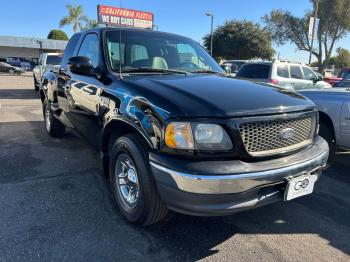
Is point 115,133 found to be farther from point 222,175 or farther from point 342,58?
point 342,58

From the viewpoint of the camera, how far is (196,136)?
8.83 ft

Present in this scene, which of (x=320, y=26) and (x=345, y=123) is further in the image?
(x=320, y=26)

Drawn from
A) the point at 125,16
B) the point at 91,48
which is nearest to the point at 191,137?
the point at 91,48

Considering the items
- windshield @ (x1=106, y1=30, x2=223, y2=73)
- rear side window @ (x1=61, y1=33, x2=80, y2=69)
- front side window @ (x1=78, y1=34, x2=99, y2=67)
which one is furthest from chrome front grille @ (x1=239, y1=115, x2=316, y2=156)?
rear side window @ (x1=61, y1=33, x2=80, y2=69)

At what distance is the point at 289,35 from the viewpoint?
4241 cm

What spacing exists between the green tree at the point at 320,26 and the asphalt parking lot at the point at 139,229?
36.5m

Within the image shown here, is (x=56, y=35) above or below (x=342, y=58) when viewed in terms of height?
above

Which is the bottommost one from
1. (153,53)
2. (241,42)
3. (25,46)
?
(153,53)

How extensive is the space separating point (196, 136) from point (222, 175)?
1.17 feet

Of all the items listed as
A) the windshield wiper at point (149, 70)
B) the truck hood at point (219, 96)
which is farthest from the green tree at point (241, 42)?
the truck hood at point (219, 96)

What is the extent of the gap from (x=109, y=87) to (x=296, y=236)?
230 centimetres

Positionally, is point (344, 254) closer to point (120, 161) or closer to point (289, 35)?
point (120, 161)

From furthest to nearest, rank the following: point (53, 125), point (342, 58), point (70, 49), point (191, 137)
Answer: point (342, 58), point (53, 125), point (70, 49), point (191, 137)

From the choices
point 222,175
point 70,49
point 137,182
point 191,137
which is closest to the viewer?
point 222,175
